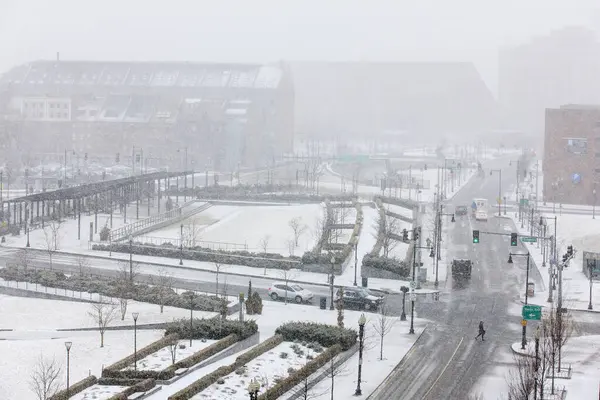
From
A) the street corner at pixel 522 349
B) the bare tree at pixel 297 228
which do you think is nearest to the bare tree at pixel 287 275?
the bare tree at pixel 297 228

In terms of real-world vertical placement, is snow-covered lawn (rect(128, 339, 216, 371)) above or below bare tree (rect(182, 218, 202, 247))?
below

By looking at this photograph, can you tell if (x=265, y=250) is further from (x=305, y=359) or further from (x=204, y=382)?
(x=204, y=382)

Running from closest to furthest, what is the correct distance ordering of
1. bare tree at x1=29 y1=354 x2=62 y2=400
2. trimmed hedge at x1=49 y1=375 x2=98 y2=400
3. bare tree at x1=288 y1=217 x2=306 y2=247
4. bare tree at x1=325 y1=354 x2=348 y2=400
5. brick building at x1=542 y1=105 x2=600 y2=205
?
1. trimmed hedge at x1=49 y1=375 x2=98 y2=400
2. bare tree at x1=29 y1=354 x2=62 y2=400
3. bare tree at x1=325 y1=354 x2=348 y2=400
4. bare tree at x1=288 y1=217 x2=306 y2=247
5. brick building at x1=542 y1=105 x2=600 y2=205

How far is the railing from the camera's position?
199 feet

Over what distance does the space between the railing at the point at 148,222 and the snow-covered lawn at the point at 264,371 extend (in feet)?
92.1

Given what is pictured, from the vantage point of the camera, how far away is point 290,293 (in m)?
43.9

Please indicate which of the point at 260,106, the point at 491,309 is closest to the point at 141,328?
the point at 491,309

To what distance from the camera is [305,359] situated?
31938 millimetres

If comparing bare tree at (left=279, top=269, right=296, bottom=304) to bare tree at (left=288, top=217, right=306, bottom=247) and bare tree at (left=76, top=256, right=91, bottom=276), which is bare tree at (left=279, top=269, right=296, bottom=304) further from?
bare tree at (left=76, top=256, right=91, bottom=276)

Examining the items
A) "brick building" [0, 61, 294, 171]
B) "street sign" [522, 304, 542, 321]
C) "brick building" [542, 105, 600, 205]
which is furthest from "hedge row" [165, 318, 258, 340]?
"brick building" [0, 61, 294, 171]

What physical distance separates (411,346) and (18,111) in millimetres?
108304

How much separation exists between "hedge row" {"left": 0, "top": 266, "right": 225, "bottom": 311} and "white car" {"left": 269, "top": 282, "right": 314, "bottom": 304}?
3483 millimetres

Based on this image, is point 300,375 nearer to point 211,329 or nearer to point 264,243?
point 211,329

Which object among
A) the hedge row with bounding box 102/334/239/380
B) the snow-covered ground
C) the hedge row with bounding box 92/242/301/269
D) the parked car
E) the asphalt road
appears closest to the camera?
the hedge row with bounding box 102/334/239/380
